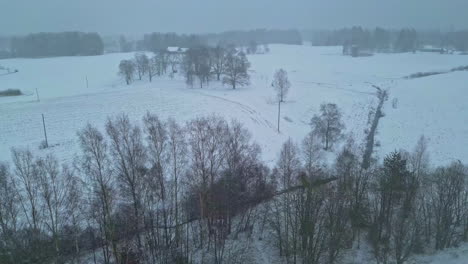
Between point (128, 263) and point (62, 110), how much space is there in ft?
90.1

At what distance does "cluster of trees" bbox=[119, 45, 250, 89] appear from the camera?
2007 inches

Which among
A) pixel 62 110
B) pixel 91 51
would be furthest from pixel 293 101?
pixel 91 51

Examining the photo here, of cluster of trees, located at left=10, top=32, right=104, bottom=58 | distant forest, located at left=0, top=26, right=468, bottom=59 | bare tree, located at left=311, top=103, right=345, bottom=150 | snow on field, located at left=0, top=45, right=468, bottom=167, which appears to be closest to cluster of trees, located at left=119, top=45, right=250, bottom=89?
snow on field, located at left=0, top=45, right=468, bottom=167

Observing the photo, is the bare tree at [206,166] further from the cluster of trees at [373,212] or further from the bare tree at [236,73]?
the bare tree at [236,73]

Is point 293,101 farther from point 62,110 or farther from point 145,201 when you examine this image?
point 145,201

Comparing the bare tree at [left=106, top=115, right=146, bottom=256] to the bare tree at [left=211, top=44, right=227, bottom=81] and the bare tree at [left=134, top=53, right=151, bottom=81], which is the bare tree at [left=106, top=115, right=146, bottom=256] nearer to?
the bare tree at [left=211, top=44, right=227, bottom=81]

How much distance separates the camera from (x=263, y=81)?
5653 centimetres

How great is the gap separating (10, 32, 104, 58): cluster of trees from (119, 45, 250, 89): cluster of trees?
39740 millimetres

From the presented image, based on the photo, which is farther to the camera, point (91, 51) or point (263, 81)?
point (91, 51)

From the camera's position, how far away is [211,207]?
1579cm

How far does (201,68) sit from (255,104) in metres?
14.5

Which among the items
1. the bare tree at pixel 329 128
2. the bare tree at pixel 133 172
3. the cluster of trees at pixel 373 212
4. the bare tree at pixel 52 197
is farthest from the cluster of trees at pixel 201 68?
the bare tree at pixel 52 197

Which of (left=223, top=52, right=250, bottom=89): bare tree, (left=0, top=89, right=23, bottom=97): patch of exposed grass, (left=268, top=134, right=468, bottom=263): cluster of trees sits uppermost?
(left=223, top=52, right=250, bottom=89): bare tree

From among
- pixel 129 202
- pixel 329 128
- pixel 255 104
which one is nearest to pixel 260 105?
pixel 255 104
